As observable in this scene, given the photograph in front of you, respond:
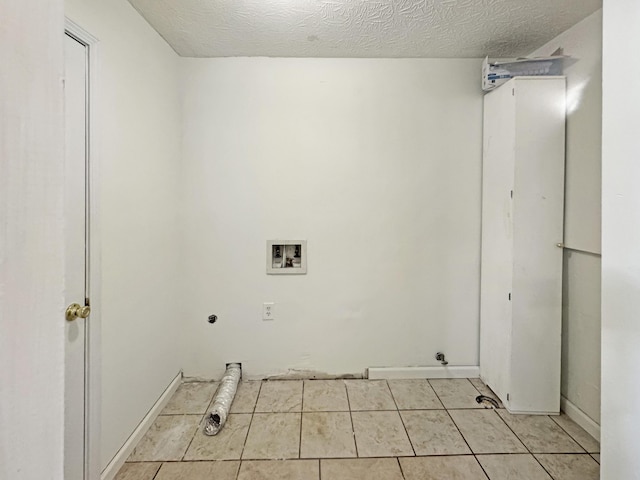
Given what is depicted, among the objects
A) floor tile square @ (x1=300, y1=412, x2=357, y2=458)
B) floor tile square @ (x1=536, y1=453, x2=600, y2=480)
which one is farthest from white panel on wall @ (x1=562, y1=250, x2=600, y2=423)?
floor tile square @ (x1=300, y1=412, x2=357, y2=458)

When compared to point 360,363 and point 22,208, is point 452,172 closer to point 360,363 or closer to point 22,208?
point 360,363

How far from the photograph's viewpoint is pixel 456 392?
2363 millimetres

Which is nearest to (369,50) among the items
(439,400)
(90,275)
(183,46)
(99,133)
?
(183,46)

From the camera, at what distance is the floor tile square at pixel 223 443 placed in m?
1.76

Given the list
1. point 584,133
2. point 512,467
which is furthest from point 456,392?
point 584,133

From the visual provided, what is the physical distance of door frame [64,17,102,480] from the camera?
1479mm

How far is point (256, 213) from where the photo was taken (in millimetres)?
2490

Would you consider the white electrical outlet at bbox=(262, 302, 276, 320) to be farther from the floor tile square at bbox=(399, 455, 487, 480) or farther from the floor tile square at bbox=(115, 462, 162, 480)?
the floor tile square at bbox=(399, 455, 487, 480)

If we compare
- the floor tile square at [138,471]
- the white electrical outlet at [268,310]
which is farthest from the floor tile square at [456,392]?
the floor tile square at [138,471]

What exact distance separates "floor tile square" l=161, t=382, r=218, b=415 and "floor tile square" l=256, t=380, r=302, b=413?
13.9 inches

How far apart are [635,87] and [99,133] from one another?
1.89 meters

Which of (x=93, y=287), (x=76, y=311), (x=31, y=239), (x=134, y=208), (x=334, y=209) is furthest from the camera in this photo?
(x=334, y=209)

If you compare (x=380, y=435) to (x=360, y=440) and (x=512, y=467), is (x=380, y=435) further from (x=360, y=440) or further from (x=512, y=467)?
(x=512, y=467)

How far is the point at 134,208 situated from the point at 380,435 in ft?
6.09
